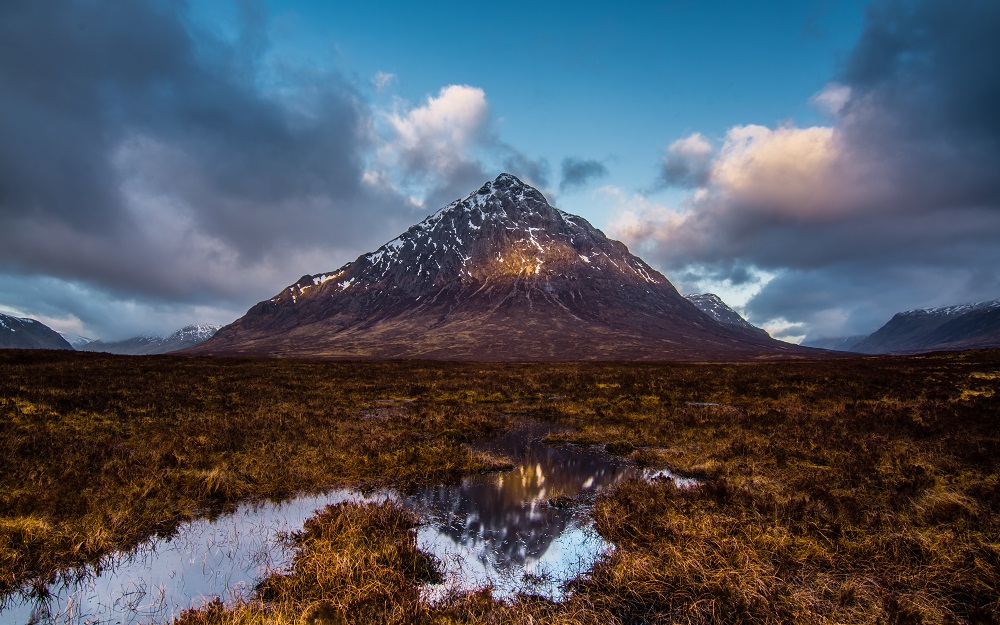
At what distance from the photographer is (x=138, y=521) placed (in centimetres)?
809

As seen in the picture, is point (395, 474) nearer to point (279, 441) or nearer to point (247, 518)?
point (247, 518)

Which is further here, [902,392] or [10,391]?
[902,392]

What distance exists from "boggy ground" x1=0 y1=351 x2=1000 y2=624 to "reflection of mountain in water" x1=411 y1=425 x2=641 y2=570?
1003 mm

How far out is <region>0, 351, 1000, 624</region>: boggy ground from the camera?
5473mm

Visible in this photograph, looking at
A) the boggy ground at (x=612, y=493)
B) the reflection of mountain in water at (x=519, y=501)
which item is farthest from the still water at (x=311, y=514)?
the boggy ground at (x=612, y=493)

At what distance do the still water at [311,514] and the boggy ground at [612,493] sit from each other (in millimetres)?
488

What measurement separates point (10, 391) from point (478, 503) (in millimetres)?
24136

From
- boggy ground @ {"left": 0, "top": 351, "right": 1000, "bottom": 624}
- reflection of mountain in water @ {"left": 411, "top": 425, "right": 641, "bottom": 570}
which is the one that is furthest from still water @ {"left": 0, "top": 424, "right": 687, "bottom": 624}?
boggy ground @ {"left": 0, "top": 351, "right": 1000, "bottom": 624}

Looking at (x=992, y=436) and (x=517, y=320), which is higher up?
(x=517, y=320)

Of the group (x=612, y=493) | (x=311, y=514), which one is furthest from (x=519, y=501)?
(x=311, y=514)

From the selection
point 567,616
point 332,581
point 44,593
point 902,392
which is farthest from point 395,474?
point 902,392

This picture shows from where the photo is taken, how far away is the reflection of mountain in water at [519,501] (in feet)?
25.9

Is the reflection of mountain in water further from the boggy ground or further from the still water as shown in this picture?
the boggy ground

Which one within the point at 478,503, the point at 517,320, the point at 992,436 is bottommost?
the point at 478,503
